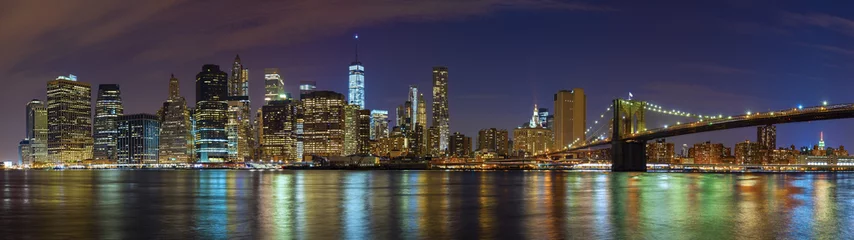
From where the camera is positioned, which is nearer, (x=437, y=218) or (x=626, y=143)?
(x=437, y=218)

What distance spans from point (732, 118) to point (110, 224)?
76942mm

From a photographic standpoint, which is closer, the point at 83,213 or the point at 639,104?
the point at 83,213

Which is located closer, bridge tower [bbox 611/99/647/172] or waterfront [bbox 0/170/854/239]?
waterfront [bbox 0/170/854/239]

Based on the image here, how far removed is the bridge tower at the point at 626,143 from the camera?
10812 centimetres

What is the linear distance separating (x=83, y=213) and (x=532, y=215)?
19.4 meters

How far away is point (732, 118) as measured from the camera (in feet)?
293

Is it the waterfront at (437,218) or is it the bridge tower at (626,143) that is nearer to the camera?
the waterfront at (437,218)

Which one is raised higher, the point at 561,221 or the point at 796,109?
the point at 796,109

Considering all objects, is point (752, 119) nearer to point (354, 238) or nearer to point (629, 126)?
point (629, 126)

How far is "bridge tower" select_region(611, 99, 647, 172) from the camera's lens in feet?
355

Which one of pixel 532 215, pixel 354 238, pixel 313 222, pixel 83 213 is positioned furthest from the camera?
pixel 83 213

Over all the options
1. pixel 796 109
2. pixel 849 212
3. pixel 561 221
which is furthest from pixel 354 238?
pixel 796 109

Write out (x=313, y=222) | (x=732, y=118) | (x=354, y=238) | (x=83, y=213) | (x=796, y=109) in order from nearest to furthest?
(x=354, y=238)
(x=313, y=222)
(x=83, y=213)
(x=796, y=109)
(x=732, y=118)

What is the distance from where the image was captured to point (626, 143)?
361 feet
